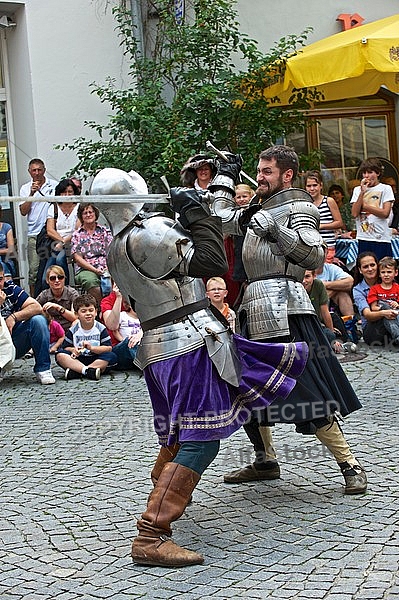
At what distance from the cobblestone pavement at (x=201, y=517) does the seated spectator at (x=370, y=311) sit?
1.78 metres

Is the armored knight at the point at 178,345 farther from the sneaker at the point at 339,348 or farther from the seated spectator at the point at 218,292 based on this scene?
the sneaker at the point at 339,348

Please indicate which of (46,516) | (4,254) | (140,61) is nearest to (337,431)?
(46,516)

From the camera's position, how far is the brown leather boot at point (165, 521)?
4.39 metres

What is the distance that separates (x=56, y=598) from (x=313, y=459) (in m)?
2.17

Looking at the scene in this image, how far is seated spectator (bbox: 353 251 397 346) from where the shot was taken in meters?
9.30

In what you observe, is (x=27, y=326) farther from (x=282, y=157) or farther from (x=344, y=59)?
(x=282, y=157)

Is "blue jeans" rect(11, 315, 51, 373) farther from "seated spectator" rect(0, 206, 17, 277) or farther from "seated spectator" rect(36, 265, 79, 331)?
"seated spectator" rect(0, 206, 17, 277)

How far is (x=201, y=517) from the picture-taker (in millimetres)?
5039

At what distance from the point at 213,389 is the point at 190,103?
6.53 meters

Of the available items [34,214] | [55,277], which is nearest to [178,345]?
[55,277]

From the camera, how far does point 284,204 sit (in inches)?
206

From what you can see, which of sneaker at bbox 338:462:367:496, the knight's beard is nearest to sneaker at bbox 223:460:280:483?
sneaker at bbox 338:462:367:496

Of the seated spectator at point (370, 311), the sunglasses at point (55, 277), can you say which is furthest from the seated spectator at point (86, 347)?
the seated spectator at point (370, 311)

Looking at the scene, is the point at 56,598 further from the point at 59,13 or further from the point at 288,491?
the point at 59,13
